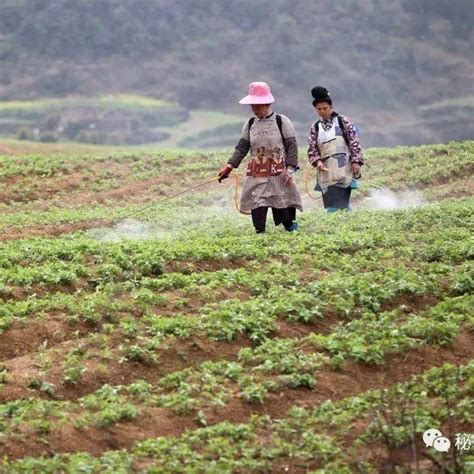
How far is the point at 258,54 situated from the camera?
197ft

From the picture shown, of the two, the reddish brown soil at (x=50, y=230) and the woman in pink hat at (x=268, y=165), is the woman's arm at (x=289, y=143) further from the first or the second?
the reddish brown soil at (x=50, y=230)

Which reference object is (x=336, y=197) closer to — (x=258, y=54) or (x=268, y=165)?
(x=268, y=165)

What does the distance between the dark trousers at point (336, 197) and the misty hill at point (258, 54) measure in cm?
3838

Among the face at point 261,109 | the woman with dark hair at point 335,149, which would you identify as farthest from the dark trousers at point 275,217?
the woman with dark hair at point 335,149

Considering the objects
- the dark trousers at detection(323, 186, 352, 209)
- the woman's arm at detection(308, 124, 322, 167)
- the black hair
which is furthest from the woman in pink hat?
the dark trousers at detection(323, 186, 352, 209)

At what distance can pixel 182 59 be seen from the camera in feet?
196

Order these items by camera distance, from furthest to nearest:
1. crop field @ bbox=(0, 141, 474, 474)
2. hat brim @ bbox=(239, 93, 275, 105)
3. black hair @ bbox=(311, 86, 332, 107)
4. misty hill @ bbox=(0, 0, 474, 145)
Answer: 1. misty hill @ bbox=(0, 0, 474, 145)
2. black hair @ bbox=(311, 86, 332, 107)
3. hat brim @ bbox=(239, 93, 275, 105)
4. crop field @ bbox=(0, 141, 474, 474)

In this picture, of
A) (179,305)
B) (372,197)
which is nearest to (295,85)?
(372,197)

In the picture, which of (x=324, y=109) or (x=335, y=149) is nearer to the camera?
(x=324, y=109)

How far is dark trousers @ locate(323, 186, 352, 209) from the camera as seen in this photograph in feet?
54.2

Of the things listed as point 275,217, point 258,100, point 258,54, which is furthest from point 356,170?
point 258,54

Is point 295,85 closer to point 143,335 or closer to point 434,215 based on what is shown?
point 434,215

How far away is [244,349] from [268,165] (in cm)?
522

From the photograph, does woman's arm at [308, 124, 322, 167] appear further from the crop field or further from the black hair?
the crop field
